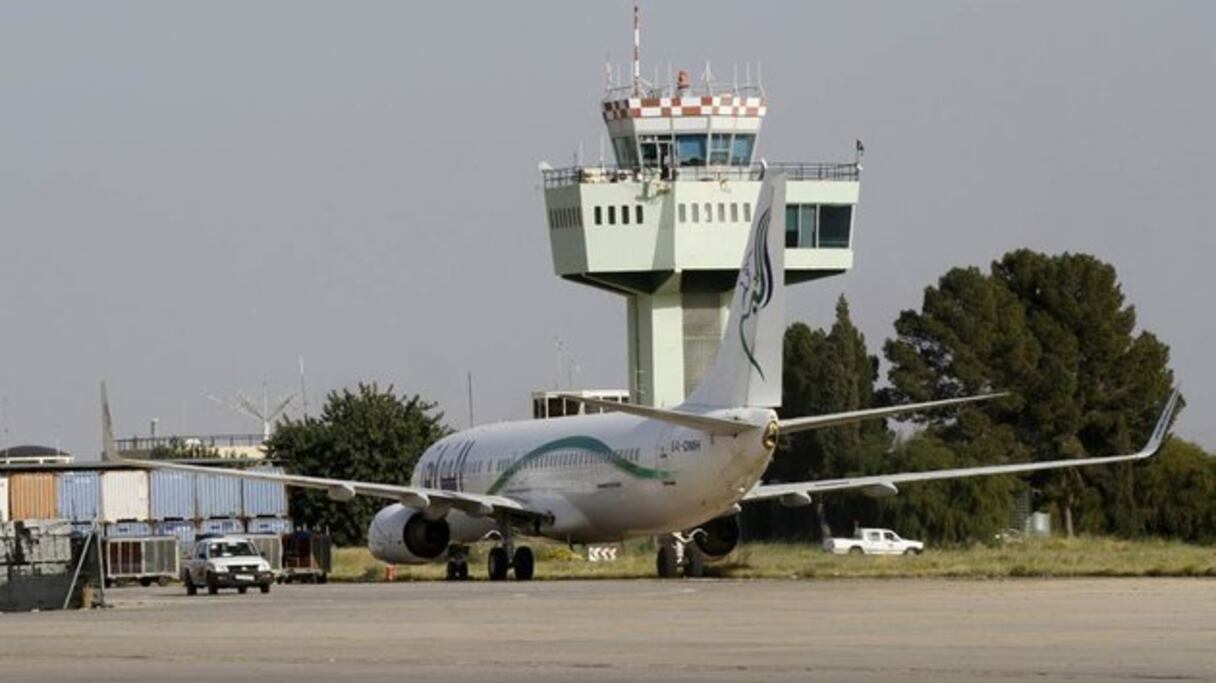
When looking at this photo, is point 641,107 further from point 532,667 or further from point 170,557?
point 532,667

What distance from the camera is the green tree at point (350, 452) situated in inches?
3698

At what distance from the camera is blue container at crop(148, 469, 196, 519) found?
80.1 meters

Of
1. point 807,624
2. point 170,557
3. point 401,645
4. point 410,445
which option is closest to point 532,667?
point 401,645

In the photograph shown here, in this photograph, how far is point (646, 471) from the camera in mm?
52375

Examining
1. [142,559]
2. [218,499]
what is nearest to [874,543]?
[218,499]

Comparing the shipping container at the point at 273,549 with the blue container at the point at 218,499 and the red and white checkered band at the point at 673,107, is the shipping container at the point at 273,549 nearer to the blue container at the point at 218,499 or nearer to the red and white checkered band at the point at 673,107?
the blue container at the point at 218,499

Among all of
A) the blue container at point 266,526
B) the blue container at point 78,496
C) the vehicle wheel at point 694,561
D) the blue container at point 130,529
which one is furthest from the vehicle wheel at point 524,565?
the blue container at point 78,496

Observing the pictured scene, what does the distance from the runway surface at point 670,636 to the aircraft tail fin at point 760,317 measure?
160 inches

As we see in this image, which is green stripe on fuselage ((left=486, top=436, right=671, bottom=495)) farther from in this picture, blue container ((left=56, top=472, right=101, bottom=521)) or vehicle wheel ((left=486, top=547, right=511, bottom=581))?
blue container ((left=56, top=472, right=101, bottom=521))

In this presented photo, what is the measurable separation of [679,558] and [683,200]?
2916 centimetres

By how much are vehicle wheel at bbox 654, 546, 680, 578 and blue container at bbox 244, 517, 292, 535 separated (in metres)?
23.7

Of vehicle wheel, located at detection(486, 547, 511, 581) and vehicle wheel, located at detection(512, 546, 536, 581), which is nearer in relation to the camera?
vehicle wheel, located at detection(512, 546, 536, 581)

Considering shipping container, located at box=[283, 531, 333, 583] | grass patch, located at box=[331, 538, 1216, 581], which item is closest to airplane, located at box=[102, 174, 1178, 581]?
grass patch, located at box=[331, 538, 1216, 581]

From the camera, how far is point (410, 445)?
9575cm
